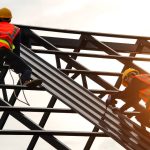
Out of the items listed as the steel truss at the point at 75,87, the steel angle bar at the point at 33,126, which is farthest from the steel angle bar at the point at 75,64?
the steel angle bar at the point at 33,126

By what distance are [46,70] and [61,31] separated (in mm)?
1509

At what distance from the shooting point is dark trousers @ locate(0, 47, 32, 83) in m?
6.93

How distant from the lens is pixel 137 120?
7250mm

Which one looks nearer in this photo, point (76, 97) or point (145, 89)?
point (145, 89)

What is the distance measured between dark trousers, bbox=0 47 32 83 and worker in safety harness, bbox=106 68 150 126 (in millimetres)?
1331

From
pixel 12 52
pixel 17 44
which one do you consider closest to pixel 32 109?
pixel 12 52

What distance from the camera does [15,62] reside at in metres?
7.04

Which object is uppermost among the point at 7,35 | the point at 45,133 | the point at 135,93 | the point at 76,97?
the point at 7,35

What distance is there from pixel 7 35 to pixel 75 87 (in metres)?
1.34

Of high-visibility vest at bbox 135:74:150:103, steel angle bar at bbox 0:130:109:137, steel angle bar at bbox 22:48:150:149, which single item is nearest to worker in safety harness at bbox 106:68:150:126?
high-visibility vest at bbox 135:74:150:103

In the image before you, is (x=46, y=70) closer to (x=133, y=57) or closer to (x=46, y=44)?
(x=46, y=44)

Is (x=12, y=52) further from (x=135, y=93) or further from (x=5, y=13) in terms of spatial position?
(x=135, y=93)

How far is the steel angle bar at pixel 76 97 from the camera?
251 inches

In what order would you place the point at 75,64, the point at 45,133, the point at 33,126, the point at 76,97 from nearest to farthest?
the point at 45,133 → the point at 33,126 → the point at 76,97 → the point at 75,64
